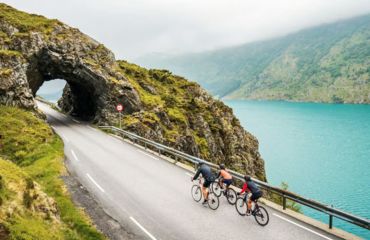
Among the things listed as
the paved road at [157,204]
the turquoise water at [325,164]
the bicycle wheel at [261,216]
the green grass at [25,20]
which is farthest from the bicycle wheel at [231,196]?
the green grass at [25,20]

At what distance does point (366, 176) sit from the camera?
66312 mm

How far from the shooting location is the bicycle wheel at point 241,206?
651 inches

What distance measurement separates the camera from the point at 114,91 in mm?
47250

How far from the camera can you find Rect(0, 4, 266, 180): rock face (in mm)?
41919

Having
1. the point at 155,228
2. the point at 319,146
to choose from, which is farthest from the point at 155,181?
the point at 319,146

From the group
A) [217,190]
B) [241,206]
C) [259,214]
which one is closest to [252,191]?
[259,214]

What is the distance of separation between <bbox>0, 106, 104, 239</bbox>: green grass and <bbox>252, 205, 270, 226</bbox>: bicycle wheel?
677 cm

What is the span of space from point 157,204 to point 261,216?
563 centimetres

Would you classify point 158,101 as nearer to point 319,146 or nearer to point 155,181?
point 155,181

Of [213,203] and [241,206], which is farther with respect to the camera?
[213,203]

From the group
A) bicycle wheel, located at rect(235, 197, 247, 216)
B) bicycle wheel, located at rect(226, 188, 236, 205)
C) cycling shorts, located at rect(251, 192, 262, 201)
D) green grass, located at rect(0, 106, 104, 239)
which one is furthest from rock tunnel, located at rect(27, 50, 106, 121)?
cycling shorts, located at rect(251, 192, 262, 201)

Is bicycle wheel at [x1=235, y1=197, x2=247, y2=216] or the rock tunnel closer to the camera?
bicycle wheel at [x1=235, y1=197, x2=247, y2=216]

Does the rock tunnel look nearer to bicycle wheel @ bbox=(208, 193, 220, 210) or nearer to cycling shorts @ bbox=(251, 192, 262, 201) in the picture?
bicycle wheel @ bbox=(208, 193, 220, 210)

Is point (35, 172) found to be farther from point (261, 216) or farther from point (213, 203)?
point (261, 216)
